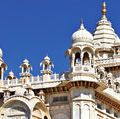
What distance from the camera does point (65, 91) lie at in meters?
57.9

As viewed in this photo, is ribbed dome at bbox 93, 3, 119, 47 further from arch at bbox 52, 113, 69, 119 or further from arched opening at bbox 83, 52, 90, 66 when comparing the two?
arch at bbox 52, 113, 69, 119

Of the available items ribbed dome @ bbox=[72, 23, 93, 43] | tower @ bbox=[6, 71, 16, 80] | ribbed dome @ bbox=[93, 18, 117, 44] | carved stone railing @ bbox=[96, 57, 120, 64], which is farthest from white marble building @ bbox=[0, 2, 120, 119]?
ribbed dome @ bbox=[93, 18, 117, 44]

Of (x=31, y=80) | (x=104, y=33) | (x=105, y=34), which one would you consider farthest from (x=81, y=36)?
(x=104, y=33)

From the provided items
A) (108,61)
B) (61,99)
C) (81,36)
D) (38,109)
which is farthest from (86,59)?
(108,61)

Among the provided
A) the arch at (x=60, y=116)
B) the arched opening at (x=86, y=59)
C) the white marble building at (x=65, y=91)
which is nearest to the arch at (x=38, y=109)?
the white marble building at (x=65, y=91)

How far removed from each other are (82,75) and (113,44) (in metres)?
23.9

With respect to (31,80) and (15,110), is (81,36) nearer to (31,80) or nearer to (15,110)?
(31,80)

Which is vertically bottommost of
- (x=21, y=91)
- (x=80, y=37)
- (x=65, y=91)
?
(x=21, y=91)

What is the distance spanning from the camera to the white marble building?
56.2 meters

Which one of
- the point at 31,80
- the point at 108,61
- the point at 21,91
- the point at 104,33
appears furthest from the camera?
the point at 104,33

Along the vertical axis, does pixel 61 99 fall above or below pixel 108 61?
below

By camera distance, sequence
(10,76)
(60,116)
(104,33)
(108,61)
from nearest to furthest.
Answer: (60,116), (10,76), (108,61), (104,33)

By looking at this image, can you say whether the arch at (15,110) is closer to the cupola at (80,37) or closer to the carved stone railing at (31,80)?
the carved stone railing at (31,80)

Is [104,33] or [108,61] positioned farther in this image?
[104,33]
